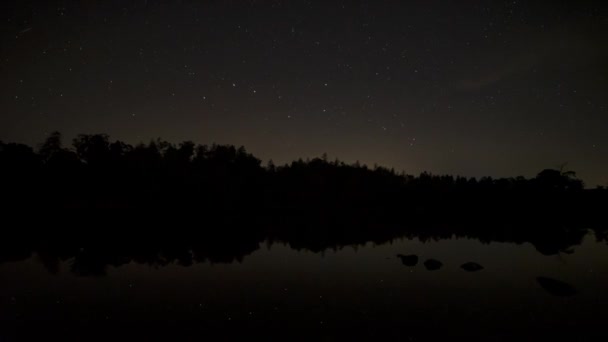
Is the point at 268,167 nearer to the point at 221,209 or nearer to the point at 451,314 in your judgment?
the point at 221,209

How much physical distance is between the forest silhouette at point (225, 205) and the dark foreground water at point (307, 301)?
412 centimetres

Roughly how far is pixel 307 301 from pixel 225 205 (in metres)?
53.4

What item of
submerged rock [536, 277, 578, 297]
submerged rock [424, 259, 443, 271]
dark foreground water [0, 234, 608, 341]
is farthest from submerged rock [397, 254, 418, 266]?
submerged rock [536, 277, 578, 297]

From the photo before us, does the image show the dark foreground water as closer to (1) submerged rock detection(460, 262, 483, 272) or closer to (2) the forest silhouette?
(1) submerged rock detection(460, 262, 483, 272)

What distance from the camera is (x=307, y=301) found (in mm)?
14617

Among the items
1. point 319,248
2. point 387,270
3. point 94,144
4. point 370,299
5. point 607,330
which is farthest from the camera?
point 94,144

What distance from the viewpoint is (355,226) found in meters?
44.7

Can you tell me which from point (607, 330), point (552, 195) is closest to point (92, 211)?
point (607, 330)

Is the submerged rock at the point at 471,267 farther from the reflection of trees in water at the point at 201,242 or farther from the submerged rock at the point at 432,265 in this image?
the reflection of trees in water at the point at 201,242

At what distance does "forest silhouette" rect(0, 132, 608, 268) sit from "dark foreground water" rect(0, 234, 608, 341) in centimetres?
412

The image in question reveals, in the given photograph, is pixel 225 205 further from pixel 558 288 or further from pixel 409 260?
pixel 558 288

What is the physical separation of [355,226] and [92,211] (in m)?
36.8

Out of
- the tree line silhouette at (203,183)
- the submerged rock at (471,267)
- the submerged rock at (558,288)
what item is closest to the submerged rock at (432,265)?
the submerged rock at (471,267)

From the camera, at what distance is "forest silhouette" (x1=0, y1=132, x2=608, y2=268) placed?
101 feet
